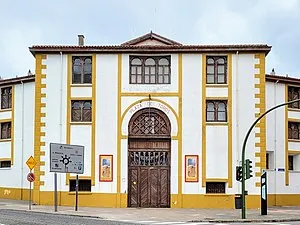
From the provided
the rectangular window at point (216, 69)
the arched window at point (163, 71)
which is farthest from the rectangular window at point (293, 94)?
the arched window at point (163, 71)

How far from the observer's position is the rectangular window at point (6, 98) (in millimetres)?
46062

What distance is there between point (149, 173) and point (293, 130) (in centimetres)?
1176

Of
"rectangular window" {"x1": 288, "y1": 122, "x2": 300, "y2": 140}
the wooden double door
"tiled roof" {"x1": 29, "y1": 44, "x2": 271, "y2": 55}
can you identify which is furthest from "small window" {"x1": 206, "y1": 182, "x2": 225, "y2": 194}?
"rectangular window" {"x1": 288, "y1": 122, "x2": 300, "y2": 140}

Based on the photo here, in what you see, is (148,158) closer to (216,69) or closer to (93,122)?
(93,122)

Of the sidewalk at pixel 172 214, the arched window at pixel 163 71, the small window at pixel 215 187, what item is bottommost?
the sidewalk at pixel 172 214

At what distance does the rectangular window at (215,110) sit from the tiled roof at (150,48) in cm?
316

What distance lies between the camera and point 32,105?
4422 cm

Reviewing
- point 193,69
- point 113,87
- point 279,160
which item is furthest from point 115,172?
point 279,160

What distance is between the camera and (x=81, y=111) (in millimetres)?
39875

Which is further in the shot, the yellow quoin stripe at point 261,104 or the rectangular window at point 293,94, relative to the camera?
the rectangular window at point 293,94

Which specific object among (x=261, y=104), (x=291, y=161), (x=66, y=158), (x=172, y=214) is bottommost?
(x=172, y=214)

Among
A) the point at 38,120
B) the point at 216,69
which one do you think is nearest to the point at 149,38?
the point at 216,69

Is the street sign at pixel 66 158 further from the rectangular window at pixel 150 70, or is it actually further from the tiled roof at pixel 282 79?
the tiled roof at pixel 282 79

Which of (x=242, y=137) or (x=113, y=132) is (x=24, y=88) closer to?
(x=113, y=132)
